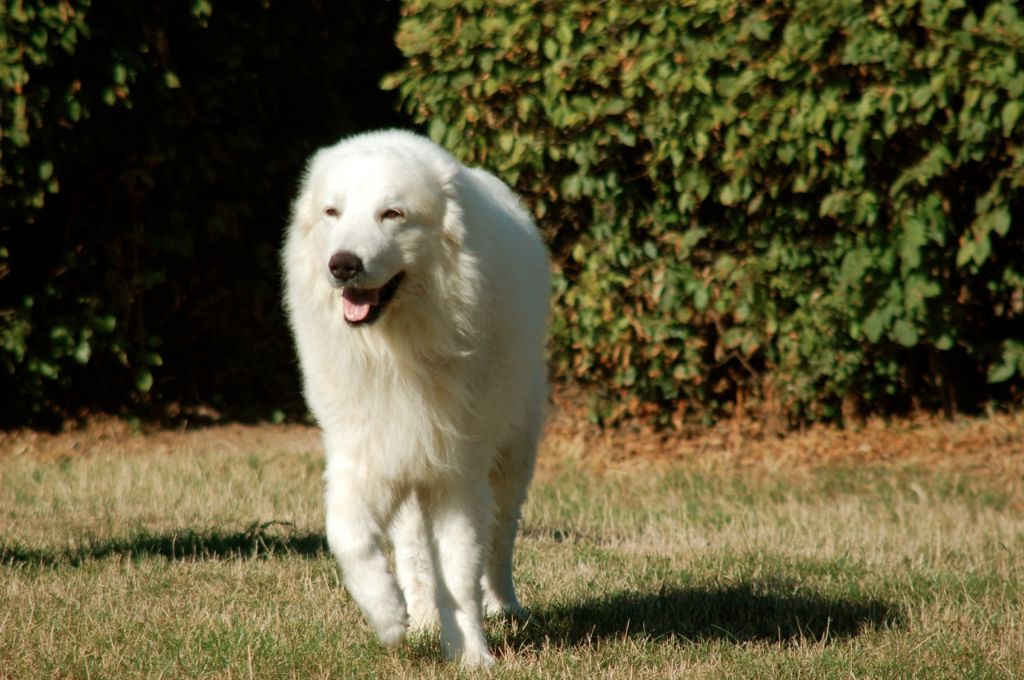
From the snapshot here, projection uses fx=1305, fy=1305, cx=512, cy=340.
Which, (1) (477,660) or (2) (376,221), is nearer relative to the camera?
(2) (376,221)

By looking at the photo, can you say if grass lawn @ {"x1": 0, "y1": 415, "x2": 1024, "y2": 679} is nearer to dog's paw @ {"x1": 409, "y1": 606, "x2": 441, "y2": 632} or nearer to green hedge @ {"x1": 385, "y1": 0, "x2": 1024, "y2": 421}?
dog's paw @ {"x1": 409, "y1": 606, "x2": 441, "y2": 632}

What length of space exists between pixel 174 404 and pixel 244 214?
1421 mm

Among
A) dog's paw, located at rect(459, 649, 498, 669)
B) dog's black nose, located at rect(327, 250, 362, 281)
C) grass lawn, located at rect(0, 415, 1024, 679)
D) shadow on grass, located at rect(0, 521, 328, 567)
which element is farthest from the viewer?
shadow on grass, located at rect(0, 521, 328, 567)

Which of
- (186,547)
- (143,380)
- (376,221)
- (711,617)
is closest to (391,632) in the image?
Answer: (376,221)

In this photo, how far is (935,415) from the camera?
8.11 m

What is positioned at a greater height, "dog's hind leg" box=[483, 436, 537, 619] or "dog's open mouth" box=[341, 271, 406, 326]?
"dog's open mouth" box=[341, 271, 406, 326]

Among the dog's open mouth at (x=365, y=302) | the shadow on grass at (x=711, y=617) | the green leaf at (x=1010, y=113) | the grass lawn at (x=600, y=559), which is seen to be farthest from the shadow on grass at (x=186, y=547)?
the green leaf at (x=1010, y=113)

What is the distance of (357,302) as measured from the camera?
→ 3922mm

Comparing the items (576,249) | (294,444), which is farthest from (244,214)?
(576,249)

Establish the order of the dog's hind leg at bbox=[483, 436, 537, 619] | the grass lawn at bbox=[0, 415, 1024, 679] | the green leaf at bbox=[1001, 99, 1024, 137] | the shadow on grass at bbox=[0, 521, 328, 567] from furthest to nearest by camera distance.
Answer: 1. the green leaf at bbox=[1001, 99, 1024, 137]
2. the shadow on grass at bbox=[0, 521, 328, 567]
3. the dog's hind leg at bbox=[483, 436, 537, 619]
4. the grass lawn at bbox=[0, 415, 1024, 679]

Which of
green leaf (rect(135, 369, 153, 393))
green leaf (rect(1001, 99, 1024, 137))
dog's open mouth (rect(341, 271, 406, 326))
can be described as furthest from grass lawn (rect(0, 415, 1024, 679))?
green leaf (rect(1001, 99, 1024, 137))

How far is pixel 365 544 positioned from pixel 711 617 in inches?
59.2

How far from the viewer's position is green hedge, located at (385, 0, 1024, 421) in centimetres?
703

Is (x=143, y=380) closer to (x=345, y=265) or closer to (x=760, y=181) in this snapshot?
(x=760, y=181)
